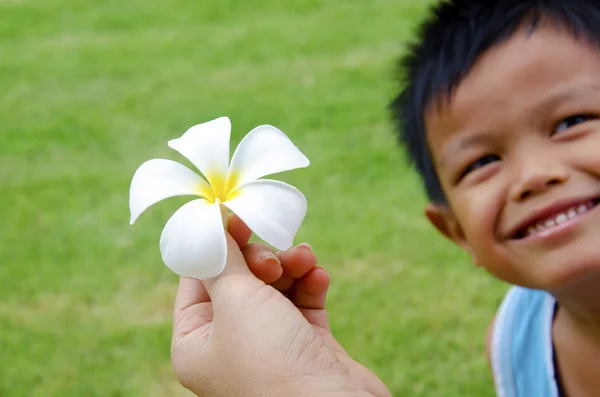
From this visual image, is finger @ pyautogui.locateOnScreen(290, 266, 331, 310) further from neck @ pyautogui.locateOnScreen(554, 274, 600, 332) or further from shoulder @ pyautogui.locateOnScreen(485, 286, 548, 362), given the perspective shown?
shoulder @ pyautogui.locateOnScreen(485, 286, 548, 362)

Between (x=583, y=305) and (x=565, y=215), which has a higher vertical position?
(x=565, y=215)

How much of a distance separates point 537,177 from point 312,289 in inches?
14.0

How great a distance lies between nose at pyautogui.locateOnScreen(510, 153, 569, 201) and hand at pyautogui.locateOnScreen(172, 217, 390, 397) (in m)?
0.32

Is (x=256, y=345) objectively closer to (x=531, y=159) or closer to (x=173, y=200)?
(x=531, y=159)

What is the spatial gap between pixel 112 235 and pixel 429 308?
101cm

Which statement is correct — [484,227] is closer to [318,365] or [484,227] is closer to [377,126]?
[318,365]

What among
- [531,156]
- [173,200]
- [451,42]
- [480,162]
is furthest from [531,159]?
[173,200]

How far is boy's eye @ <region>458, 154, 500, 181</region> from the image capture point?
1.10 m

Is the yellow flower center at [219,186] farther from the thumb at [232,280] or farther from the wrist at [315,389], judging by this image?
the wrist at [315,389]

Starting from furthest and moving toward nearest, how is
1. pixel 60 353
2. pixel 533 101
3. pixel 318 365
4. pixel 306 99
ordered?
pixel 306 99
pixel 60 353
pixel 533 101
pixel 318 365

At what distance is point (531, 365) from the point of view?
140cm

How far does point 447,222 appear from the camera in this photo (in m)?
1.33

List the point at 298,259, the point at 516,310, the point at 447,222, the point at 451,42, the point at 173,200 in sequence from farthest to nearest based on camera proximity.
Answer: the point at 173,200 → the point at 516,310 → the point at 447,222 → the point at 451,42 → the point at 298,259

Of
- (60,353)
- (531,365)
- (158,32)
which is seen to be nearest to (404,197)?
(531,365)
